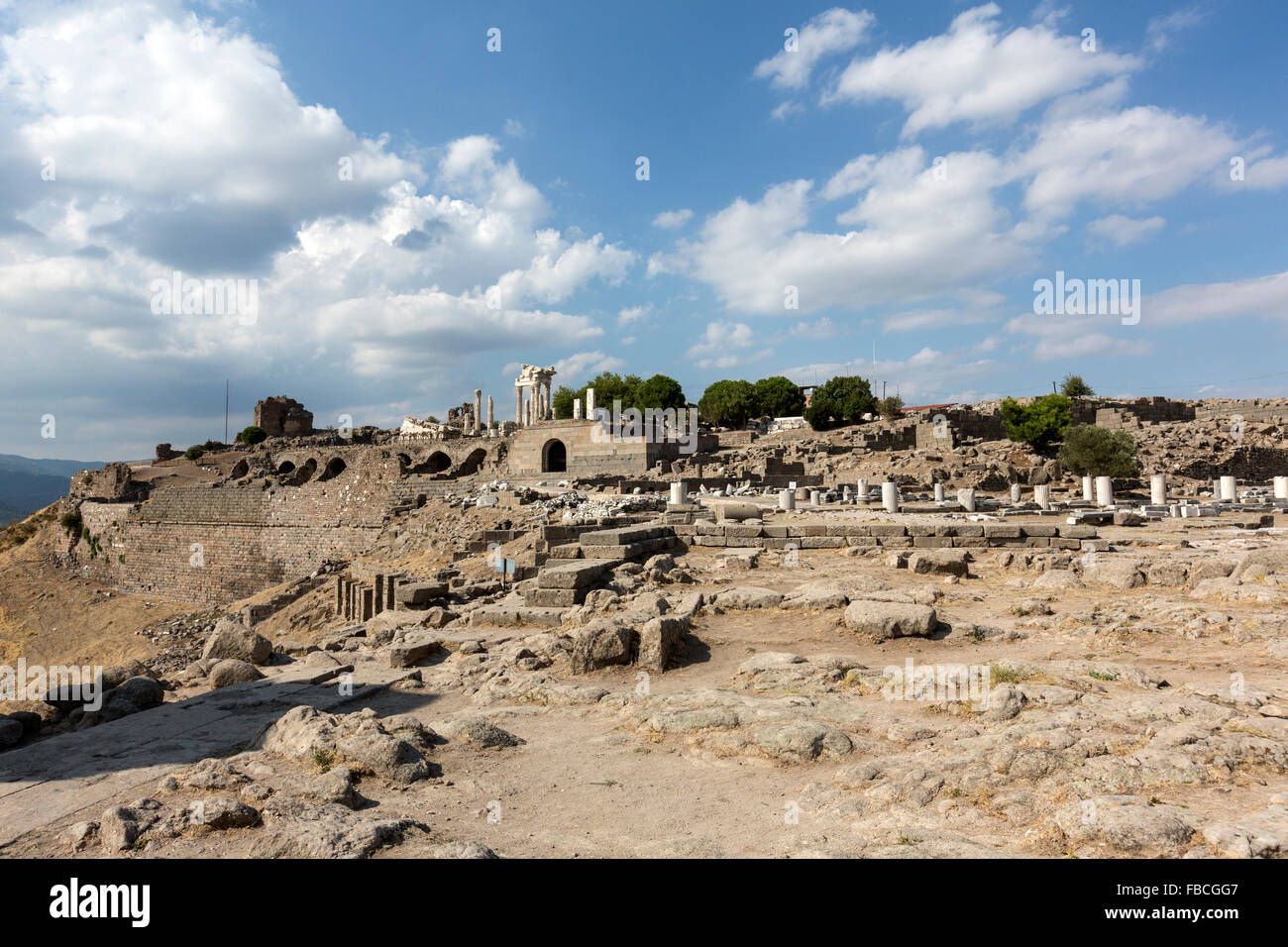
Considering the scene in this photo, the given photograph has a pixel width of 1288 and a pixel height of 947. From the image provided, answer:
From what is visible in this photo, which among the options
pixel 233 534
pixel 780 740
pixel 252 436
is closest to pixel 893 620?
pixel 780 740

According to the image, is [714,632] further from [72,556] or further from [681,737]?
[72,556]

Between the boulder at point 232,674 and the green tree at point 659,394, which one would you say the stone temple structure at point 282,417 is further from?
the boulder at point 232,674

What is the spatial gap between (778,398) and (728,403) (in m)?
4.81

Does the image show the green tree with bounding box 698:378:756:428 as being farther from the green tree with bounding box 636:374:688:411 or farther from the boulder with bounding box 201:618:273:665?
the boulder with bounding box 201:618:273:665

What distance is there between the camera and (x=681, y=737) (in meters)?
5.29

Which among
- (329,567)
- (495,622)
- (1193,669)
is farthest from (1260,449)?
(329,567)

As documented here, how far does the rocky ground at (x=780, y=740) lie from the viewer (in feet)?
11.5

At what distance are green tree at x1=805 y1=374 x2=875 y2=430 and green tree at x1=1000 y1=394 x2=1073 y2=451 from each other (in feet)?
50.2

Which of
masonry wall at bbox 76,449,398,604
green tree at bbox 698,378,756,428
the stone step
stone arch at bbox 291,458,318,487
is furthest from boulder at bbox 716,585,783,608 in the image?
green tree at bbox 698,378,756,428

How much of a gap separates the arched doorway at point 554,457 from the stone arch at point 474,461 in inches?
257

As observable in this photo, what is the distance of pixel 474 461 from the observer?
47875 mm

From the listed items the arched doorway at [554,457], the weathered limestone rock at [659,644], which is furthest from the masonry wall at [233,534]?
the weathered limestone rock at [659,644]
